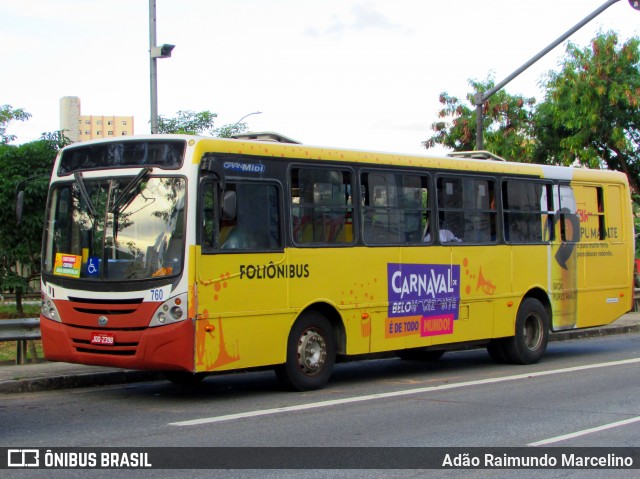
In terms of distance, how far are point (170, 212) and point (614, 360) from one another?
28.7 feet

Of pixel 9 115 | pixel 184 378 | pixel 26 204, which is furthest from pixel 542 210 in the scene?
pixel 9 115

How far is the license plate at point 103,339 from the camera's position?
10.3 meters

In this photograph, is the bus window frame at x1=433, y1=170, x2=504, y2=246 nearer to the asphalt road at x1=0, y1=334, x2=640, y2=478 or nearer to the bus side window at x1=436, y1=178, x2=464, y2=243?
the bus side window at x1=436, y1=178, x2=464, y2=243

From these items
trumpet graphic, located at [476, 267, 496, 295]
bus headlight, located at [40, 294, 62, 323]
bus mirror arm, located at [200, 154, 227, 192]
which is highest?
bus mirror arm, located at [200, 154, 227, 192]

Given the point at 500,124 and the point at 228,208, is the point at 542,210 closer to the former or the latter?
the point at 228,208

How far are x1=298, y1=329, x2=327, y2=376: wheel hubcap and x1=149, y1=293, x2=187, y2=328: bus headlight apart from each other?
1.92 meters

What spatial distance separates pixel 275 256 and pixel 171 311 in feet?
5.34

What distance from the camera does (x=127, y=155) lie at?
10.8 metres

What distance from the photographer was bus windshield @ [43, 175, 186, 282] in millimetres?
10266

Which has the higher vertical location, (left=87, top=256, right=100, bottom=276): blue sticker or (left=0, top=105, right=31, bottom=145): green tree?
(left=0, top=105, right=31, bottom=145): green tree

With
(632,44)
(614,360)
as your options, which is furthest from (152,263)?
(632,44)

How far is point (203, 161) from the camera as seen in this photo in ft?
34.2

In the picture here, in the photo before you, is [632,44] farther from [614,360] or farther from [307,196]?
[307,196]

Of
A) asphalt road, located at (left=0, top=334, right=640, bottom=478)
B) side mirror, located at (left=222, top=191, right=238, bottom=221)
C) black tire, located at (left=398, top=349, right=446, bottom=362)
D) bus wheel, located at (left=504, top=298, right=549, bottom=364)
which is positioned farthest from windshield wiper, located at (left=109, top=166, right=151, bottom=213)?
bus wheel, located at (left=504, top=298, right=549, bottom=364)
